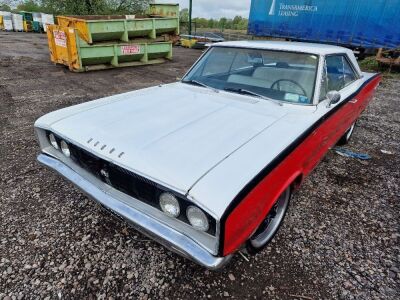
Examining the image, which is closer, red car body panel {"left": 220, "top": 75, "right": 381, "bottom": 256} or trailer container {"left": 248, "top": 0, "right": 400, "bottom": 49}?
red car body panel {"left": 220, "top": 75, "right": 381, "bottom": 256}

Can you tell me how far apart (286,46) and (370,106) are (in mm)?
4433

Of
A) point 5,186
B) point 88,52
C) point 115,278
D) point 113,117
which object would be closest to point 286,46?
point 113,117

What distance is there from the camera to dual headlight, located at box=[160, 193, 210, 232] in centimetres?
155

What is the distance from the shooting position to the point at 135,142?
75.4 inches

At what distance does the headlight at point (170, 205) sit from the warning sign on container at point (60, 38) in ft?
27.6

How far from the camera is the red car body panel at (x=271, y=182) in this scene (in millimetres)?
1523

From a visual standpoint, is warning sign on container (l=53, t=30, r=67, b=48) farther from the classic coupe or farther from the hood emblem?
the hood emblem

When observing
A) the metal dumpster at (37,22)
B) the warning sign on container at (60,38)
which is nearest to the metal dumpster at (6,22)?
the metal dumpster at (37,22)

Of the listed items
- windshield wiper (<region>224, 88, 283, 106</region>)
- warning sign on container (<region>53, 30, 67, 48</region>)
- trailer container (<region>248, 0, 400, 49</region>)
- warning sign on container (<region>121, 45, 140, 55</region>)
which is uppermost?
trailer container (<region>248, 0, 400, 49</region>)

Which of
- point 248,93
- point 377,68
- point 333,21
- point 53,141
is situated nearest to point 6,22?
point 333,21

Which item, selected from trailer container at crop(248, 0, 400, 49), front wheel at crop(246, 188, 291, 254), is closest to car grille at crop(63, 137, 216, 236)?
front wheel at crop(246, 188, 291, 254)

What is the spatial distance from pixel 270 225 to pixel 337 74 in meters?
1.99

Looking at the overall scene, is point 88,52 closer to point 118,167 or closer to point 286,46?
point 286,46

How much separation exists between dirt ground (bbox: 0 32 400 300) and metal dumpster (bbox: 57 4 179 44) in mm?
5852
